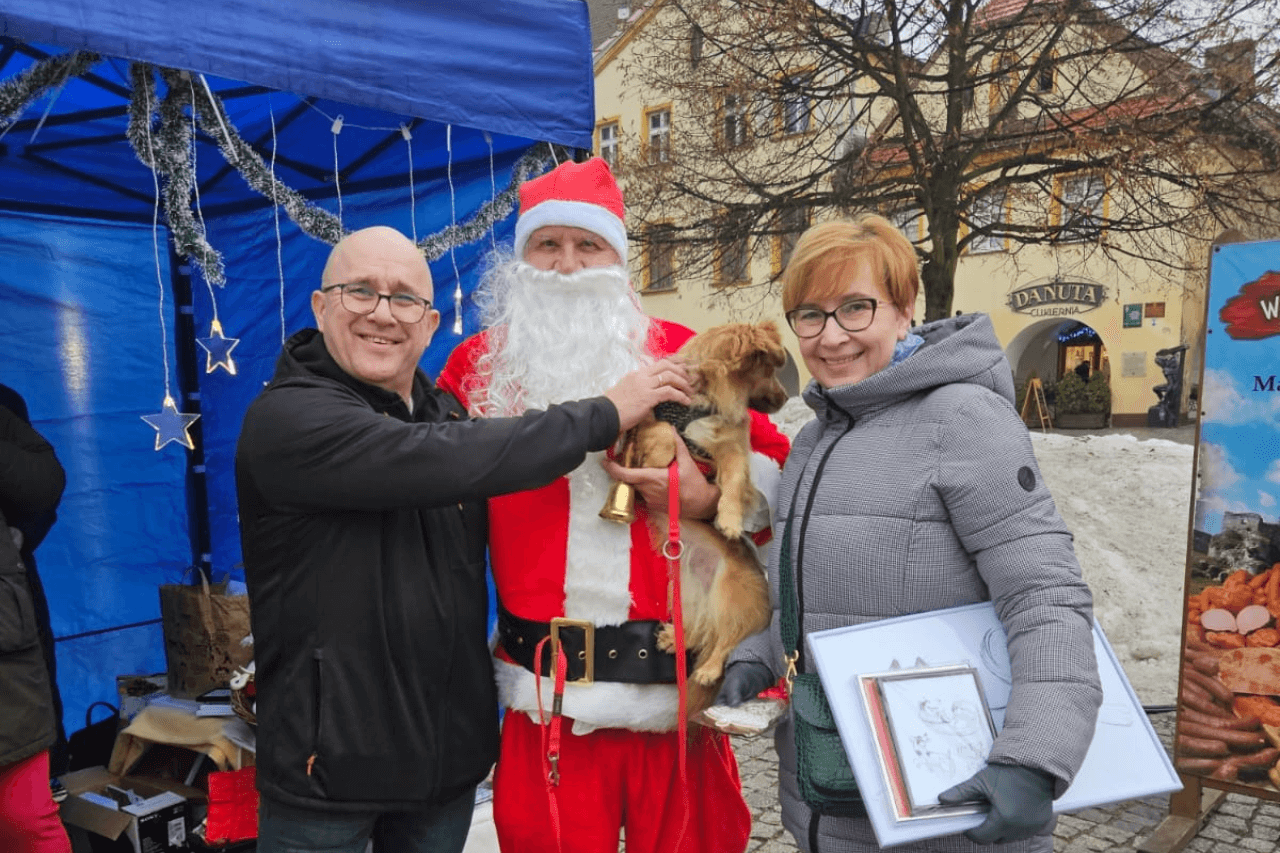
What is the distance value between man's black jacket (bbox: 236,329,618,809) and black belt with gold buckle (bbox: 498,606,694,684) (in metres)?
0.22

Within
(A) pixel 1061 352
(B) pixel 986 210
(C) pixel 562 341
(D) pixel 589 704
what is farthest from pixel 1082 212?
(A) pixel 1061 352

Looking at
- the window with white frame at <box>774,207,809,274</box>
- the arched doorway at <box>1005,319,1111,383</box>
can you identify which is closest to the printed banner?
the window with white frame at <box>774,207,809,274</box>

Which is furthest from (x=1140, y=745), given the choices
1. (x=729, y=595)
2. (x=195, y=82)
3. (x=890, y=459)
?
(x=195, y=82)

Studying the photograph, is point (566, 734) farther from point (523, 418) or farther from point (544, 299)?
point (544, 299)

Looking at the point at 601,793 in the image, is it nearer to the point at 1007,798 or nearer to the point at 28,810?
the point at 1007,798

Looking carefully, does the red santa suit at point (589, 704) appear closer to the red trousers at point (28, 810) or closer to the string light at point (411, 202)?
the red trousers at point (28, 810)

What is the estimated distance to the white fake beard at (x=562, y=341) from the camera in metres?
2.33

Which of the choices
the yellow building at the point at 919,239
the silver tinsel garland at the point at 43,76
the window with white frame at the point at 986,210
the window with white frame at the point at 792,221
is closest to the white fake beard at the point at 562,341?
the silver tinsel garland at the point at 43,76

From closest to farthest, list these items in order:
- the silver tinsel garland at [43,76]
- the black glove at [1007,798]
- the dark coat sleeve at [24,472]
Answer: the black glove at [1007,798]
the silver tinsel garland at [43,76]
the dark coat sleeve at [24,472]

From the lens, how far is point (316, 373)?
6.15 ft

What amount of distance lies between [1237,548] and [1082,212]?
585 cm

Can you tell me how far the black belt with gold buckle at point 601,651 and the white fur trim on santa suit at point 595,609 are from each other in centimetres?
2

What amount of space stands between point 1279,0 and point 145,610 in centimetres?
939

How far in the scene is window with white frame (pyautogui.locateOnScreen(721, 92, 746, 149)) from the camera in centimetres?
852
